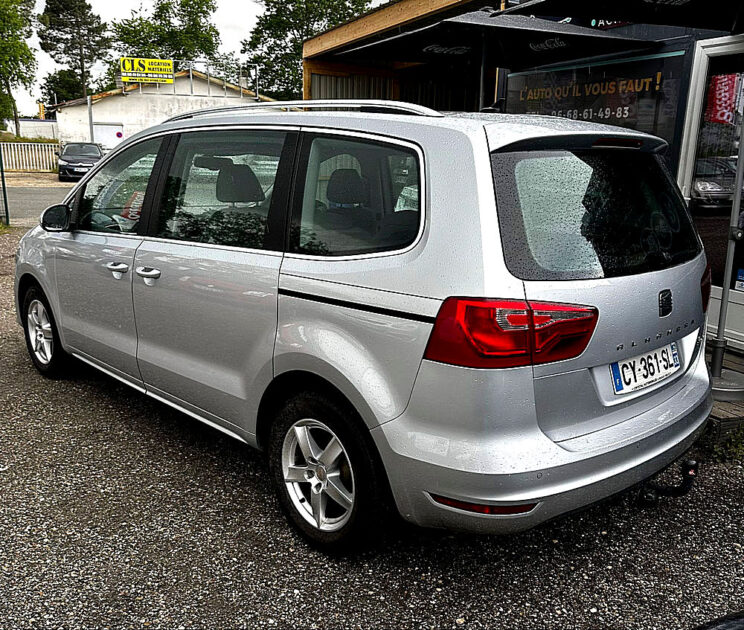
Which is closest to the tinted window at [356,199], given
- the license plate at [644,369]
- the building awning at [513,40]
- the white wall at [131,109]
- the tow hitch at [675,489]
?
the license plate at [644,369]

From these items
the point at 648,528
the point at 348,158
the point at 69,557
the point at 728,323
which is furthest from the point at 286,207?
the point at 728,323

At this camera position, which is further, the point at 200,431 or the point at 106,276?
the point at 200,431

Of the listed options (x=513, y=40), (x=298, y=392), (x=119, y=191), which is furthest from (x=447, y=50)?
(x=298, y=392)

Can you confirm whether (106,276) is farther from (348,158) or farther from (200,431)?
(348,158)

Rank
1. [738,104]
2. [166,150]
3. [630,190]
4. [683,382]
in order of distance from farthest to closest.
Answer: [738,104] < [166,150] < [683,382] < [630,190]

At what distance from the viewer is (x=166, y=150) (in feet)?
12.6

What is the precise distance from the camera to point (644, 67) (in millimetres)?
6238

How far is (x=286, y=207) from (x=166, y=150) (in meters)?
1.13

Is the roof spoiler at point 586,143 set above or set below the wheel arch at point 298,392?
above

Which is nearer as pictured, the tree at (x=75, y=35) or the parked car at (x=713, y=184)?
the parked car at (x=713, y=184)

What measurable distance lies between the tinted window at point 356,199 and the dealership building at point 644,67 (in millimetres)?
2219

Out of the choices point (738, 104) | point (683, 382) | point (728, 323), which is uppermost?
point (738, 104)

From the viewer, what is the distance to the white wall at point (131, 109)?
47.7 meters

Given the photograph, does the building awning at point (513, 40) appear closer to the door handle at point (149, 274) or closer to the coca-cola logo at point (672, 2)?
the coca-cola logo at point (672, 2)
